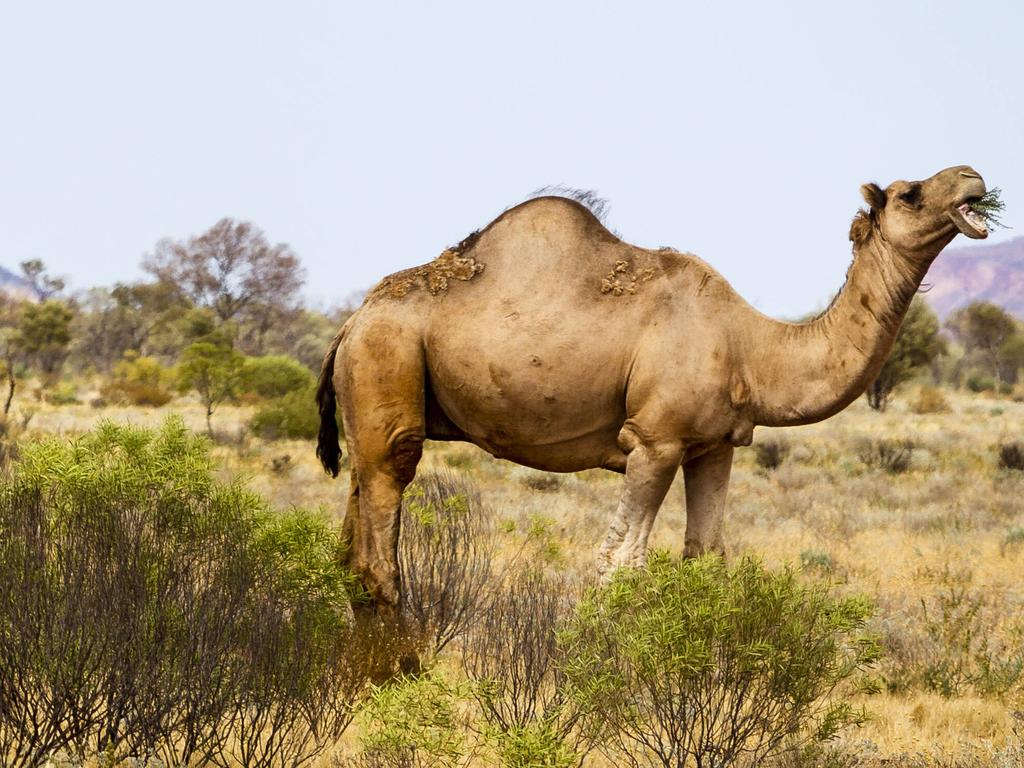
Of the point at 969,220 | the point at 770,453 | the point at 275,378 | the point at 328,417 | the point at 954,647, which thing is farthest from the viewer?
the point at 275,378

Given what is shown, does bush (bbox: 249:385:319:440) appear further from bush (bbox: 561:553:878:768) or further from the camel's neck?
bush (bbox: 561:553:878:768)

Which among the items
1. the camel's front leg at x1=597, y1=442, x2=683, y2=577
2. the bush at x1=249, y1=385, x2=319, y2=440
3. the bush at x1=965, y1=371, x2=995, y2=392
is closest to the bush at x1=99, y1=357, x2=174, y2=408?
the bush at x1=249, y1=385, x2=319, y2=440

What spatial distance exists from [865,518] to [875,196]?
10.8 meters

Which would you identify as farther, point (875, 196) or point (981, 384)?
point (981, 384)

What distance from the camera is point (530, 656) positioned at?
6.90 meters

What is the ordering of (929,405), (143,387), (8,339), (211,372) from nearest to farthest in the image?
(211,372) → (143,387) → (8,339) → (929,405)

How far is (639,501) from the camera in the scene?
7129 millimetres

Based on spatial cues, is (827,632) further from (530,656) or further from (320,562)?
(320,562)

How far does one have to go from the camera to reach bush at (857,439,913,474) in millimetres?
24188

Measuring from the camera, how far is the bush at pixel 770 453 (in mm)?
24984

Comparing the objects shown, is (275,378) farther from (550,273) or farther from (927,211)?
(927,211)

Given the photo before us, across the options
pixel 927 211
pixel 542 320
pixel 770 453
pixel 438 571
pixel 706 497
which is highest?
pixel 927 211

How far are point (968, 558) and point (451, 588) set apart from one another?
7.76 metres

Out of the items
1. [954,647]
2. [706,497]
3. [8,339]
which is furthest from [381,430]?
[8,339]
